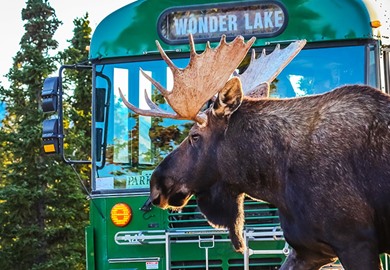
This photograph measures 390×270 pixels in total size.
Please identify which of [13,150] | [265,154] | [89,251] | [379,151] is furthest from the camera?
[13,150]

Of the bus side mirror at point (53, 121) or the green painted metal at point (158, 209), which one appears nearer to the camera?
the green painted metal at point (158, 209)

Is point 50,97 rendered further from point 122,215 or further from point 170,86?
point 122,215

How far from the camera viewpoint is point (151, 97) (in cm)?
1008

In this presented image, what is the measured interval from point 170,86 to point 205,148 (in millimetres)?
2561

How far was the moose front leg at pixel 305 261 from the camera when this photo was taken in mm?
7301

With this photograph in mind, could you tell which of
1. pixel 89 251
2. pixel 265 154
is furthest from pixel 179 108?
pixel 89 251

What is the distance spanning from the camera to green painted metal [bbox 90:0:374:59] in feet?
32.0

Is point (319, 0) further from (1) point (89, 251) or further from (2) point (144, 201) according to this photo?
(1) point (89, 251)

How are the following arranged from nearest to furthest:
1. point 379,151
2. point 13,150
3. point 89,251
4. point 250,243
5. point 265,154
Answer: point 379,151
point 265,154
point 250,243
point 89,251
point 13,150

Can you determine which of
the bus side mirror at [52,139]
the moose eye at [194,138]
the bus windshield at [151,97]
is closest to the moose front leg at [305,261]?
the moose eye at [194,138]

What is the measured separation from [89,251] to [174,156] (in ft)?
10.2

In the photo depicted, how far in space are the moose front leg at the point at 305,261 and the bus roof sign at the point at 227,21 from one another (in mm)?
3003

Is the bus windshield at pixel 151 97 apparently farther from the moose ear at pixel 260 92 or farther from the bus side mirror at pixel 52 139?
the moose ear at pixel 260 92

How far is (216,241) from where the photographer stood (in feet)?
32.6
